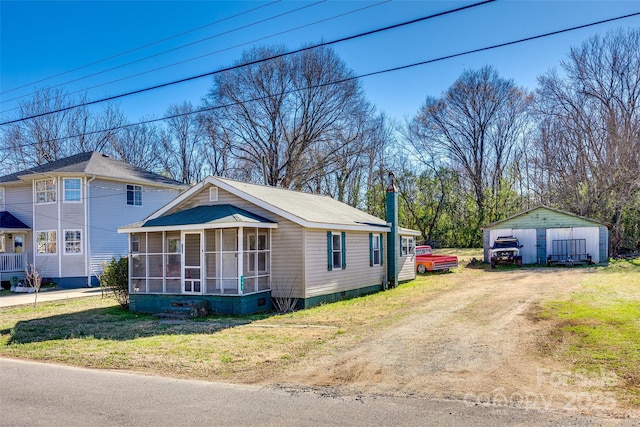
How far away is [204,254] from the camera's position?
15.4 m

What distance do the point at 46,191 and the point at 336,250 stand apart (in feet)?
59.5

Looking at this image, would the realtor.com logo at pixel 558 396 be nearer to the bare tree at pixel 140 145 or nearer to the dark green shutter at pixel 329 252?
the dark green shutter at pixel 329 252

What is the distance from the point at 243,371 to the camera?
8469mm

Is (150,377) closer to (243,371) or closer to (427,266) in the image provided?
(243,371)

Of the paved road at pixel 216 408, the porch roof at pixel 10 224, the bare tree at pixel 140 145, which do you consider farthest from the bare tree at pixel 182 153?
the paved road at pixel 216 408

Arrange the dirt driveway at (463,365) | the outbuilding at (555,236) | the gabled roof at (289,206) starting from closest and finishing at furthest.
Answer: the dirt driveway at (463,365) → the gabled roof at (289,206) → the outbuilding at (555,236)

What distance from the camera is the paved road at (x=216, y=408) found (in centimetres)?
577

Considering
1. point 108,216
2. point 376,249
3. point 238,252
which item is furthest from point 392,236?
point 108,216

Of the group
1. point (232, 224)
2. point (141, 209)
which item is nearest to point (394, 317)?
point (232, 224)

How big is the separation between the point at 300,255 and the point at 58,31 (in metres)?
10.4

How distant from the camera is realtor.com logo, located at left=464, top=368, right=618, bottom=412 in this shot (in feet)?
20.4

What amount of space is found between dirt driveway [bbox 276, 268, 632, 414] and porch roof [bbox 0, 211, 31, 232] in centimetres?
2311

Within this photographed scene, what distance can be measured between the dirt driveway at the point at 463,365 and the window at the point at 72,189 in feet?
66.2

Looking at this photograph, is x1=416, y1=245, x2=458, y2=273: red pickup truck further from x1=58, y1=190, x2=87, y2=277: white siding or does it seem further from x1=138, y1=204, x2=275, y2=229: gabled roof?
x1=58, y1=190, x2=87, y2=277: white siding
